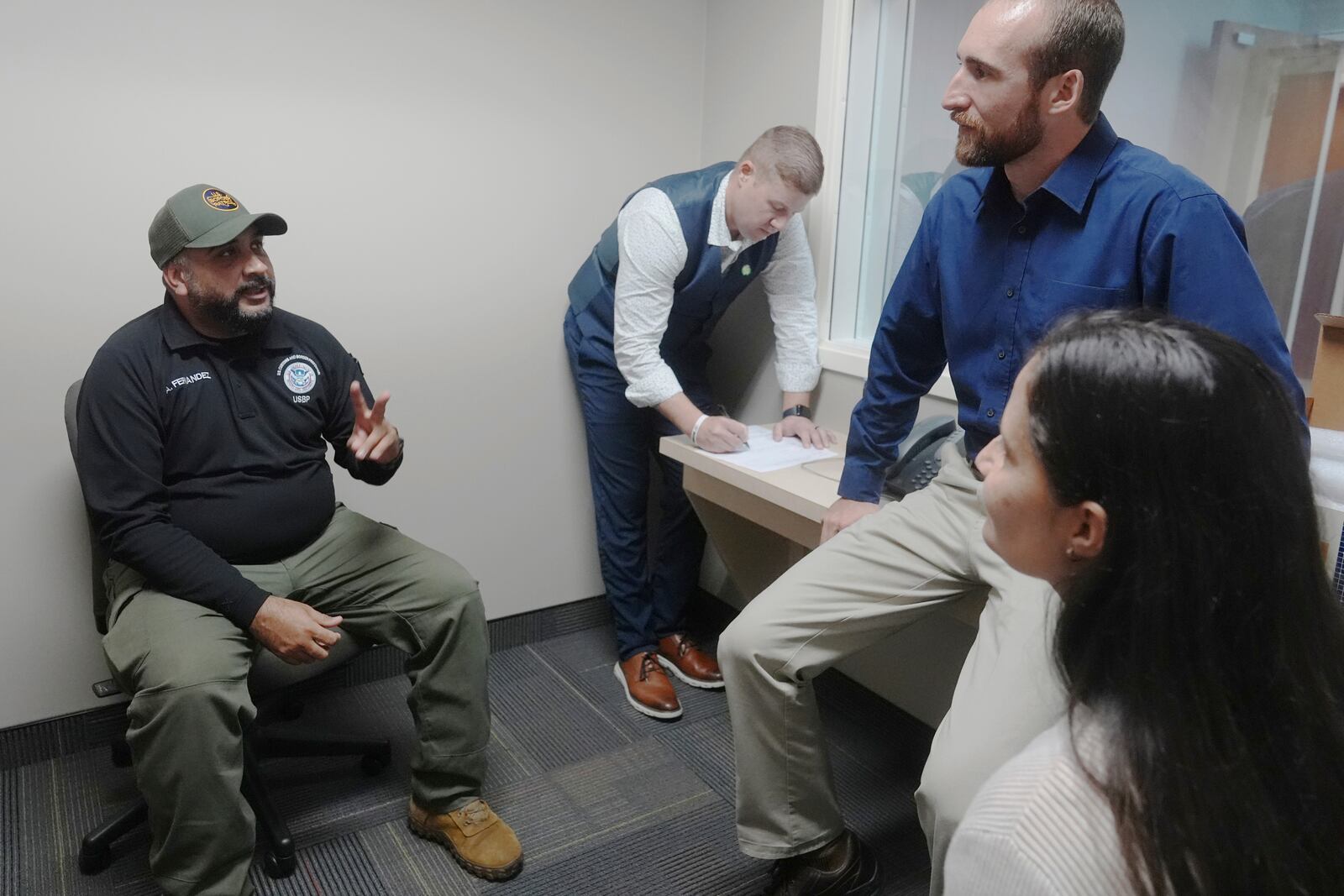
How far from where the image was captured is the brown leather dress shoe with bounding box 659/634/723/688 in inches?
92.6

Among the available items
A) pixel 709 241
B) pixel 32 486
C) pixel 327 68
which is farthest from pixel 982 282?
pixel 32 486

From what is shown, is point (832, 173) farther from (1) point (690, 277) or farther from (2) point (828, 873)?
(2) point (828, 873)

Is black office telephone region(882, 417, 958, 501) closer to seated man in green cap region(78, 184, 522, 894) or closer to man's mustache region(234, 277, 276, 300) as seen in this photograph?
seated man in green cap region(78, 184, 522, 894)

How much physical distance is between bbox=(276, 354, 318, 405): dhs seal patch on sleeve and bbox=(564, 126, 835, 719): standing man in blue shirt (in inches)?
26.4

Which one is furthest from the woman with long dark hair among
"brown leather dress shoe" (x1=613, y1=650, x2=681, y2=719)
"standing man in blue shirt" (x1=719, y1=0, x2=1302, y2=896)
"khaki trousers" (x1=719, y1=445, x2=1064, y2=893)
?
"brown leather dress shoe" (x1=613, y1=650, x2=681, y2=719)

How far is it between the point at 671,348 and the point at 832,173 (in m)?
0.56

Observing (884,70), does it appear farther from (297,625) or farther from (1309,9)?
(297,625)

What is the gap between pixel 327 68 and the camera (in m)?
2.00

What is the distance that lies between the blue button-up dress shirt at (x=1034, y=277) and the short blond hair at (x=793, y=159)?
42cm

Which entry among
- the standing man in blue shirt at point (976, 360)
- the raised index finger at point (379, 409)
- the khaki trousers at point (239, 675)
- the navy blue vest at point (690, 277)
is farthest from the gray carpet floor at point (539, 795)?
the navy blue vest at point (690, 277)

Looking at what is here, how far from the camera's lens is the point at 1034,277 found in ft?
4.60

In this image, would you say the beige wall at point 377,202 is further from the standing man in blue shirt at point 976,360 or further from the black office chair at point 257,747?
the standing man in blue shirt at point 976,360

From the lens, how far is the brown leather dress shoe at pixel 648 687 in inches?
86.8

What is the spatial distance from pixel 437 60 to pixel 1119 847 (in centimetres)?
208
